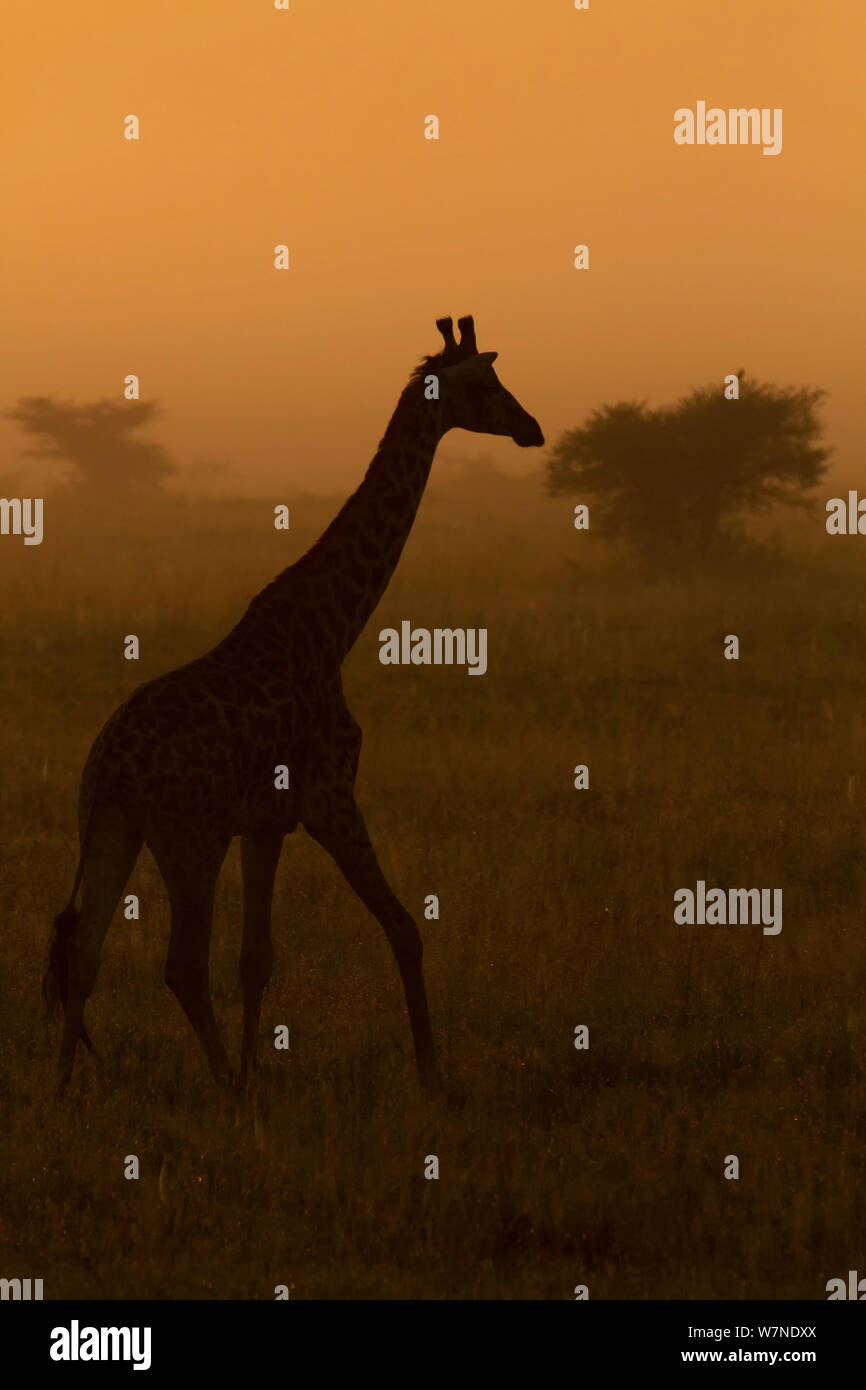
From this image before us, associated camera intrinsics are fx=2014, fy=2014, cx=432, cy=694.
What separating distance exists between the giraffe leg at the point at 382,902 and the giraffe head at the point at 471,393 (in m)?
2.06

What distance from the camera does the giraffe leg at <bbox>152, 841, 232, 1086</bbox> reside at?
8625mm

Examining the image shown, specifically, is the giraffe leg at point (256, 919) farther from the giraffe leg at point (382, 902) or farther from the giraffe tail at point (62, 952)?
the giraffe tail at point (62, 952)

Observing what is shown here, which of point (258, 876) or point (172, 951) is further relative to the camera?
point (258, 876)

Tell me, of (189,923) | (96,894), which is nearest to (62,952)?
(96,894)

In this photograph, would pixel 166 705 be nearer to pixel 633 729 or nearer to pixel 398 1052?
pixel 398 1052

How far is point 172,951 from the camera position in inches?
342

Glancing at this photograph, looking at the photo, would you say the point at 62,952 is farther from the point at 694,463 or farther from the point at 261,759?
the point at 694,463

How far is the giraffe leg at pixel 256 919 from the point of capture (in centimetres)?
929

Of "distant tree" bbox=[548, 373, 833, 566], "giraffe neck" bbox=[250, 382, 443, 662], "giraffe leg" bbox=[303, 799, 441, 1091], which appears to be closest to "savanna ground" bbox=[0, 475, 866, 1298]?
"giraffe leg" bbox=[303, 799, 441, 1091]

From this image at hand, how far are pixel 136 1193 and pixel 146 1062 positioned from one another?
1609 millimetres

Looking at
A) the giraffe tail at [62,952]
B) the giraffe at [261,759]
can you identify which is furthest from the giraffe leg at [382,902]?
the giraffe tail at [62,952]

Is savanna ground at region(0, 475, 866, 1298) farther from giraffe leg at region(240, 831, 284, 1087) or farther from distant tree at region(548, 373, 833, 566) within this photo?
distant tree at region(548, 373, 833, 566)

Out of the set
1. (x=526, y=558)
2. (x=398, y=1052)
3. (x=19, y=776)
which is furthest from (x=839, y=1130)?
(x=526, y=558)

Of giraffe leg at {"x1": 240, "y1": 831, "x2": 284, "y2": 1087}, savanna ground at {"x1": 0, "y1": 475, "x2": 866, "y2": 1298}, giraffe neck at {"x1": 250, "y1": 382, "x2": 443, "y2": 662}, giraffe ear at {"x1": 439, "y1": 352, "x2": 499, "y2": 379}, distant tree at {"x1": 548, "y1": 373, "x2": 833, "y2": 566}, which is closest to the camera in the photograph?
savanna ground at {"x1": 0, "y1": 475, "x2": 866, "y2": 1298}
